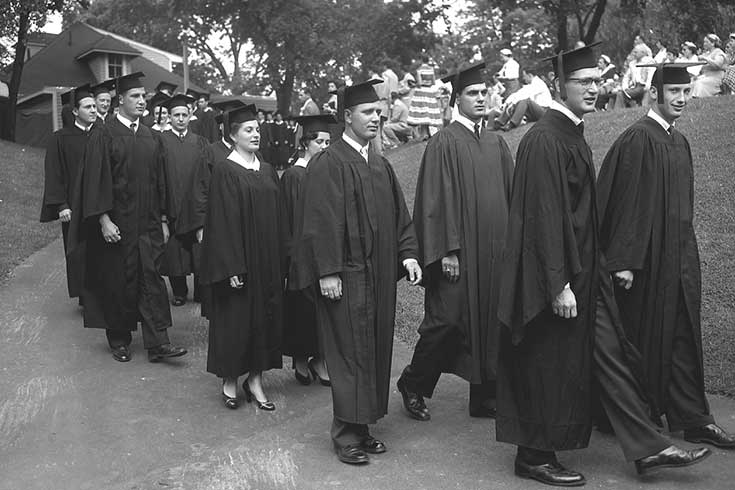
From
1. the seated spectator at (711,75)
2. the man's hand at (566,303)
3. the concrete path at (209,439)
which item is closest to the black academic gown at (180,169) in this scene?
the concrete path at (209,439)

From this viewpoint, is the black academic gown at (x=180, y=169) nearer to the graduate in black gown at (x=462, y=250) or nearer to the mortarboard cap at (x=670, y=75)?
the graduate in black gown at (x=462, y=250)

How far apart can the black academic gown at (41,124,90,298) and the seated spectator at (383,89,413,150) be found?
42.9 feet

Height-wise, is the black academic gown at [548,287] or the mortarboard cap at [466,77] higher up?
the mortarboard cap at [466,77]

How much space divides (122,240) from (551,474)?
4.50 meters

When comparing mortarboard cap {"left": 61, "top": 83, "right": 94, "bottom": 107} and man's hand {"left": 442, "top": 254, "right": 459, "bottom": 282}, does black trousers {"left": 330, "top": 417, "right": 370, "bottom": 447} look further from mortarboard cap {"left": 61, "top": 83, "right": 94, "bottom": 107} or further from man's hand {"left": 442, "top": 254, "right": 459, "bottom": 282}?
mortarboard cap {"left": 61, "top": 83, "right": 94, "bottom": 107}

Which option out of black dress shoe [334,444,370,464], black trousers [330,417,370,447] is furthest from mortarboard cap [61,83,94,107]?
black dress shoe [334,444,370,464]

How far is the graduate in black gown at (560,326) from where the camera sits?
5156 millimetres

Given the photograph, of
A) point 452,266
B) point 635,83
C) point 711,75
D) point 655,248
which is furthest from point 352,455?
point 635,83

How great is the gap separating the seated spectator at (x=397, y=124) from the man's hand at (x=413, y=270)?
55.3ft

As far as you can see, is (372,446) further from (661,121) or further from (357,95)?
(661,121)

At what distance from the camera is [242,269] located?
6.91 metres

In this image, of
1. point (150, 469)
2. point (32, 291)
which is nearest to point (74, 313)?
point (32, 291)

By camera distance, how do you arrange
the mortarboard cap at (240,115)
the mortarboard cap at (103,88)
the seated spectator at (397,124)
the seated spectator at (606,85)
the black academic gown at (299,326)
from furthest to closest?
1. the seated spectator at (397,124)
2. the seated spectator at (606,85)
3. the mortarboard cap at (103,88)
4. the black academic gown at (299,326)
5. the mortarboard cap at (240,115)

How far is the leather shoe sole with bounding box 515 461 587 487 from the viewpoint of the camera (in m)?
5.19
